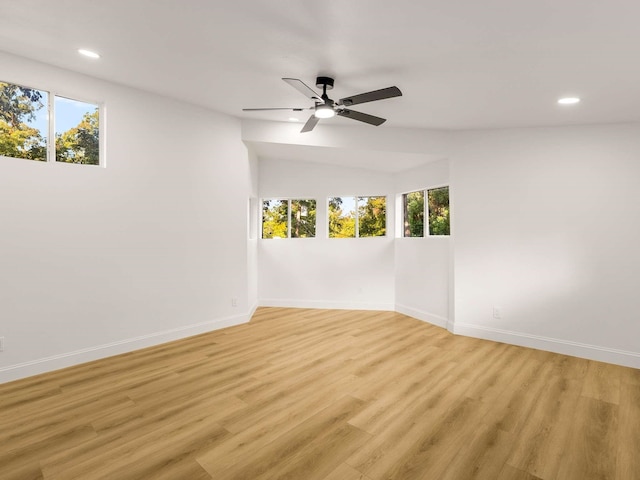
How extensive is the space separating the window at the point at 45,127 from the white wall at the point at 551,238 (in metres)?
4.67

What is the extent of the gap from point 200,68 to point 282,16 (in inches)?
50.7

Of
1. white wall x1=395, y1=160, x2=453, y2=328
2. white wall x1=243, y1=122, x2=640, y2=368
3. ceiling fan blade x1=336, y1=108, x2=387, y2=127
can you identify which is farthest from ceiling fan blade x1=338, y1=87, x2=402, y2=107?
white wall x1=395, y1=160, x2=453, y2=328

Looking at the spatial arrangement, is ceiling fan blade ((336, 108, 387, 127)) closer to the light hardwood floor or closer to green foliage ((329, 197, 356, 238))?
the light hardwood floor

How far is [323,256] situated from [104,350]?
3774mm

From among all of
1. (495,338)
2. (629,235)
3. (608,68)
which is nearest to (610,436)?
(495,338)

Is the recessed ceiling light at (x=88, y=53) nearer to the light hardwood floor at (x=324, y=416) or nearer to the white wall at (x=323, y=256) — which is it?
the light hardwood floor at (x=324, y=416)

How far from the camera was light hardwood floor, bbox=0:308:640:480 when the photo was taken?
6.13 ft

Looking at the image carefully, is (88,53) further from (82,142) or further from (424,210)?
(424,210)

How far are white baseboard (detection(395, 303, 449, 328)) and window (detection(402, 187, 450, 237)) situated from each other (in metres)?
1.32

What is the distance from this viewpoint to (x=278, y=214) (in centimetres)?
645

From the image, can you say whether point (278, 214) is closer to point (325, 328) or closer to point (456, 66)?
point (325, 328)

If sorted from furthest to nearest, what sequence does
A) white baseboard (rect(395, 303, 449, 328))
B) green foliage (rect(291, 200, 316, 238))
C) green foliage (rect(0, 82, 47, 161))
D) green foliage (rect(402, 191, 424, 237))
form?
green foliage (rect(291, 200, 316, 238)) → green foliage (rect(402, 191, 424, 237)) → white baseboard (rect(395, 303, 449, 328)) → green foliage (rect(0, 82, 47, 161))

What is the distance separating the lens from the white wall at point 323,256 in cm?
605

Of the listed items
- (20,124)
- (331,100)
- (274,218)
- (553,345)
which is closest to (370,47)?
(331,100)
